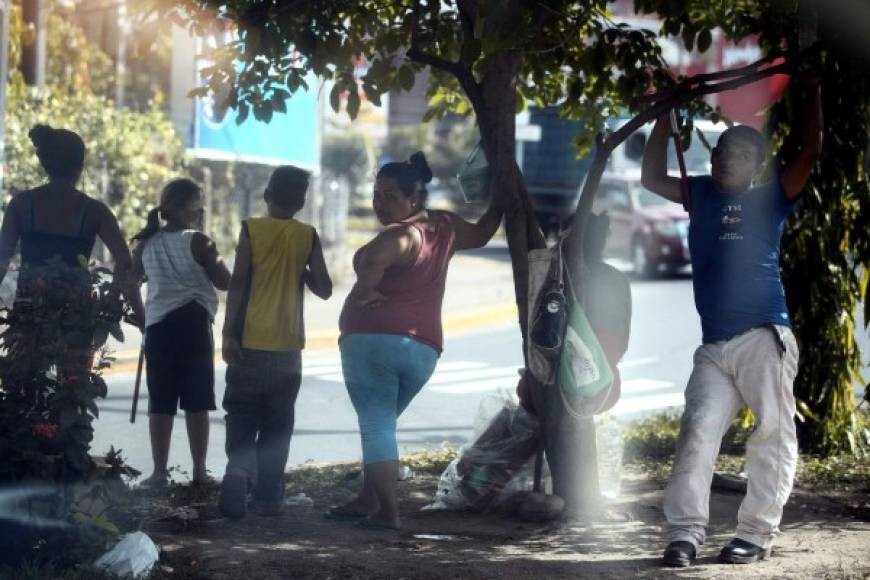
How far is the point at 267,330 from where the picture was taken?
6543mm

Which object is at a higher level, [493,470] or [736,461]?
[493,470]

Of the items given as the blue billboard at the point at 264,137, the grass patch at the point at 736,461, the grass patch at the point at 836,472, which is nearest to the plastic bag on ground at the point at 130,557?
the grass patch at the point at 736,461

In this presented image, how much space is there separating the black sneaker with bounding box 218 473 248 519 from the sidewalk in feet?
17.5

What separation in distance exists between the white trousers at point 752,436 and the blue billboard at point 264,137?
11.8m

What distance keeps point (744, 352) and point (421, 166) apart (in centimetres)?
170

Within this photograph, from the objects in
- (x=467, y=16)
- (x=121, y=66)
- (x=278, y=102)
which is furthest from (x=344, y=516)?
(x=121, y=66)

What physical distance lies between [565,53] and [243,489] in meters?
2.87

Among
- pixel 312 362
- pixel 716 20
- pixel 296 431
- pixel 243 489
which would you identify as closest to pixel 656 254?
pixel 312 362

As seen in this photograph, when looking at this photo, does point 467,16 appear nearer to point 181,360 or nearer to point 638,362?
point 181,360

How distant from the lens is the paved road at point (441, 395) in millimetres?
9164

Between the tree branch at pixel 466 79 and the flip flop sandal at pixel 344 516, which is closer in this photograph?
the flip flop sandal at pixel 344 516

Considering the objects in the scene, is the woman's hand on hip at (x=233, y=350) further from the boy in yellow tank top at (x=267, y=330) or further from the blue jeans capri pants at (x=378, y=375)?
the blue jeans capri pants at (x=378, y=375)

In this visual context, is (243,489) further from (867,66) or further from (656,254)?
(656,254)

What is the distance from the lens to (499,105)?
7.04 metres
